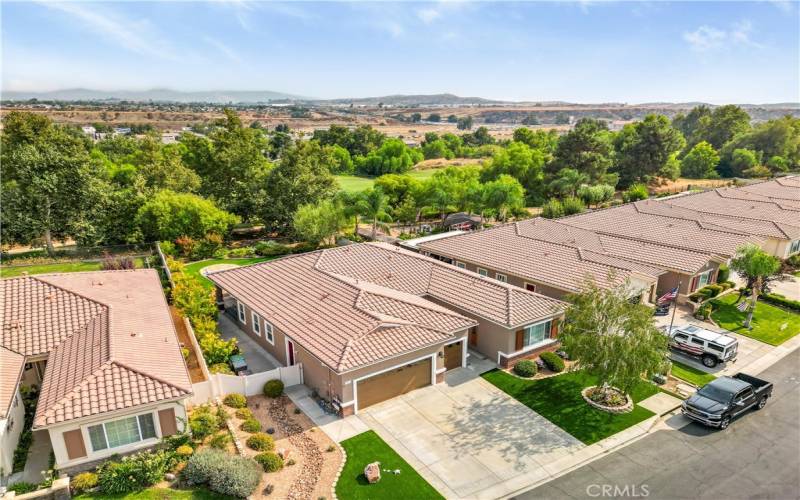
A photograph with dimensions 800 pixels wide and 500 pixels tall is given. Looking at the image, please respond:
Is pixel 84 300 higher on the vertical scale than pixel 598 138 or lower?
lower

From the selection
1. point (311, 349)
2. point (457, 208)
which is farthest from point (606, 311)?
point (457, 208)

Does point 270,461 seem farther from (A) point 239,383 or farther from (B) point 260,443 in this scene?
(A) point 239,383

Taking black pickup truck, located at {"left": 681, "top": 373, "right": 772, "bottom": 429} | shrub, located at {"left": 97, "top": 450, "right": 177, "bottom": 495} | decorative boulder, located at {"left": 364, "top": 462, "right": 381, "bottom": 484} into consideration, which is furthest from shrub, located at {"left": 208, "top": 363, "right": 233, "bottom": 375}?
black pickup truck, located at {"left": 681, "top": 373, "right": 772, "bottom": 429}

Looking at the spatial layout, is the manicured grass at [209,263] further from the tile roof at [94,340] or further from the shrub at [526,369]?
the shrub at [526,369]

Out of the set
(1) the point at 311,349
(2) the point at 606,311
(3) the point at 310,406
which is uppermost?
(2) the point at 606,311

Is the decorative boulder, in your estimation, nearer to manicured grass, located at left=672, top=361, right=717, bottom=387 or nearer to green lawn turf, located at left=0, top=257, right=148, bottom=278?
manicured grass, located at left=672, top=361, right=717, bottom=387

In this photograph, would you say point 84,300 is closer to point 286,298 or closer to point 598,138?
point 286,298

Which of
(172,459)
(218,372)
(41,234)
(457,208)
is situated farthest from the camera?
(457,208)
